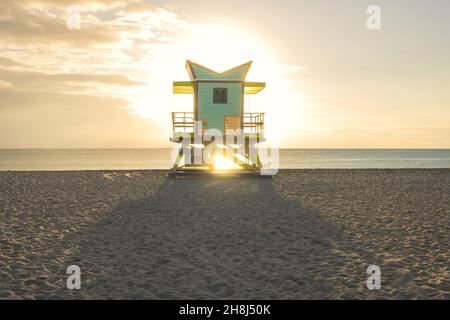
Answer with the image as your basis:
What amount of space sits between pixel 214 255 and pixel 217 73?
20658mm

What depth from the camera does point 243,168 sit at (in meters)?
30.4

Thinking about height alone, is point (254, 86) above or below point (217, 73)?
below

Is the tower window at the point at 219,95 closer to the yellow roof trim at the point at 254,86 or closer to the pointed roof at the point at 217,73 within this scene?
the pointed roof at the point at 217,73

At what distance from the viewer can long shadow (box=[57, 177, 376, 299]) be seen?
21.9 feet

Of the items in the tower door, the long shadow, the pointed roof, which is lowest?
the long shadow

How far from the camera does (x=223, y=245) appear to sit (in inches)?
377

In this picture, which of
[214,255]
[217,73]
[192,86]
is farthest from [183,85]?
[214,255]

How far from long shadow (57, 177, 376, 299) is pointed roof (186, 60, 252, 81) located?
14.6 metres

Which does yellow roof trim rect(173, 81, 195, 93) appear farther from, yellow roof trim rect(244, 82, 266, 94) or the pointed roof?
yellow roof trim rect(244, 82, 266, 94)

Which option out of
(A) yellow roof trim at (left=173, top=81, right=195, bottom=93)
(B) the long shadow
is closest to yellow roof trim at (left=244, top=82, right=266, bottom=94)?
(A) yellow roof trim at (left=173, top=81, right=195, bottom=93)

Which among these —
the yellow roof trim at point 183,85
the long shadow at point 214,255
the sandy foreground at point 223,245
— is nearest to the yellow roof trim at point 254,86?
the yellow roof trim at point 183,85

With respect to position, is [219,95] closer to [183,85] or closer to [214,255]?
[183,85]
